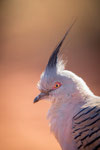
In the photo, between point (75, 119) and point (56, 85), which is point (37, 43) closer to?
point (56, 85)

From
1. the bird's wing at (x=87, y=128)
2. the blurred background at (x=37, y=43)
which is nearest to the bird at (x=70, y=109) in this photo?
the bird's wing at (x=87, y=128)

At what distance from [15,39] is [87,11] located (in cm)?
156


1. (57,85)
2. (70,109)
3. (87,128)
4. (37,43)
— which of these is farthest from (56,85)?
(37,43)

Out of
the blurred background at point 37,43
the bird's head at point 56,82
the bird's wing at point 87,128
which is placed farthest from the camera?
the blurred background at point 37,43

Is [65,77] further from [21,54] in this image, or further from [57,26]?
[57,26]

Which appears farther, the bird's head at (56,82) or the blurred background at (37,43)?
the blurred background at (37,43)

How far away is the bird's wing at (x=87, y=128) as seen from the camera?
43.8 inches

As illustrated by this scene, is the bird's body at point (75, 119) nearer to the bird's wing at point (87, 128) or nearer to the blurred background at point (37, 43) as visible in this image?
the bird's wing at point (87, 128)

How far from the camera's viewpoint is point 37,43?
12.7ft

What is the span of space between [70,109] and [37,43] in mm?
2723

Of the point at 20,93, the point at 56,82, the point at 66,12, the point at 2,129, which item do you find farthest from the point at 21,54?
the point at 56,82

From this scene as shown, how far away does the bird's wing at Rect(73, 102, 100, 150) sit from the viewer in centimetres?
111

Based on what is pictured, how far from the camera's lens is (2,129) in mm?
2629

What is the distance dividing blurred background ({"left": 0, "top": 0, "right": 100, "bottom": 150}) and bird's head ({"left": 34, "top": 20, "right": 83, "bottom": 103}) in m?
1.53
